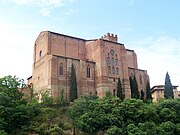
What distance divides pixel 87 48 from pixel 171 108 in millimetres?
22967

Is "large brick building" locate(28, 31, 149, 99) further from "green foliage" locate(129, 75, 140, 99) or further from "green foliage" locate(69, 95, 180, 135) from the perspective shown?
"green foliage" locate(69, 95, 180, 135)

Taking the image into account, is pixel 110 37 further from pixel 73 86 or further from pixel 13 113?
pixel 13 113

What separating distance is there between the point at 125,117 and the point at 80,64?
1782cm

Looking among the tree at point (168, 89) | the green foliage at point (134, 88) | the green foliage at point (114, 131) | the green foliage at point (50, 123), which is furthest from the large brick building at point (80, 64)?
the green foliage at point (114, 131)

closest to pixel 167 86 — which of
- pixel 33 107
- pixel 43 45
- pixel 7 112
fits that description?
pixel 43 45

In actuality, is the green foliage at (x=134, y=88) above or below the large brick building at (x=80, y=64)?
below

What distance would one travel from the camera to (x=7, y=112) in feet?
126

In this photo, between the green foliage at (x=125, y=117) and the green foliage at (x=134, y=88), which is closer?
the green foliage at (x=125, y=117)

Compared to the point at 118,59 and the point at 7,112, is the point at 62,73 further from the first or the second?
the point at 7,112

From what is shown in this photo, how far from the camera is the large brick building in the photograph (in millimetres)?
54250

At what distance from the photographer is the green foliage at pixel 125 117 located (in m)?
39.3

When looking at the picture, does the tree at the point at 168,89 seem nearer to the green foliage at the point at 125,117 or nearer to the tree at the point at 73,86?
the green foliage at the point at 125,117

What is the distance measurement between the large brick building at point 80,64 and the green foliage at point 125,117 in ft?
35.9

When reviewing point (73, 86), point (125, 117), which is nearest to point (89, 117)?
point (125, 117)
